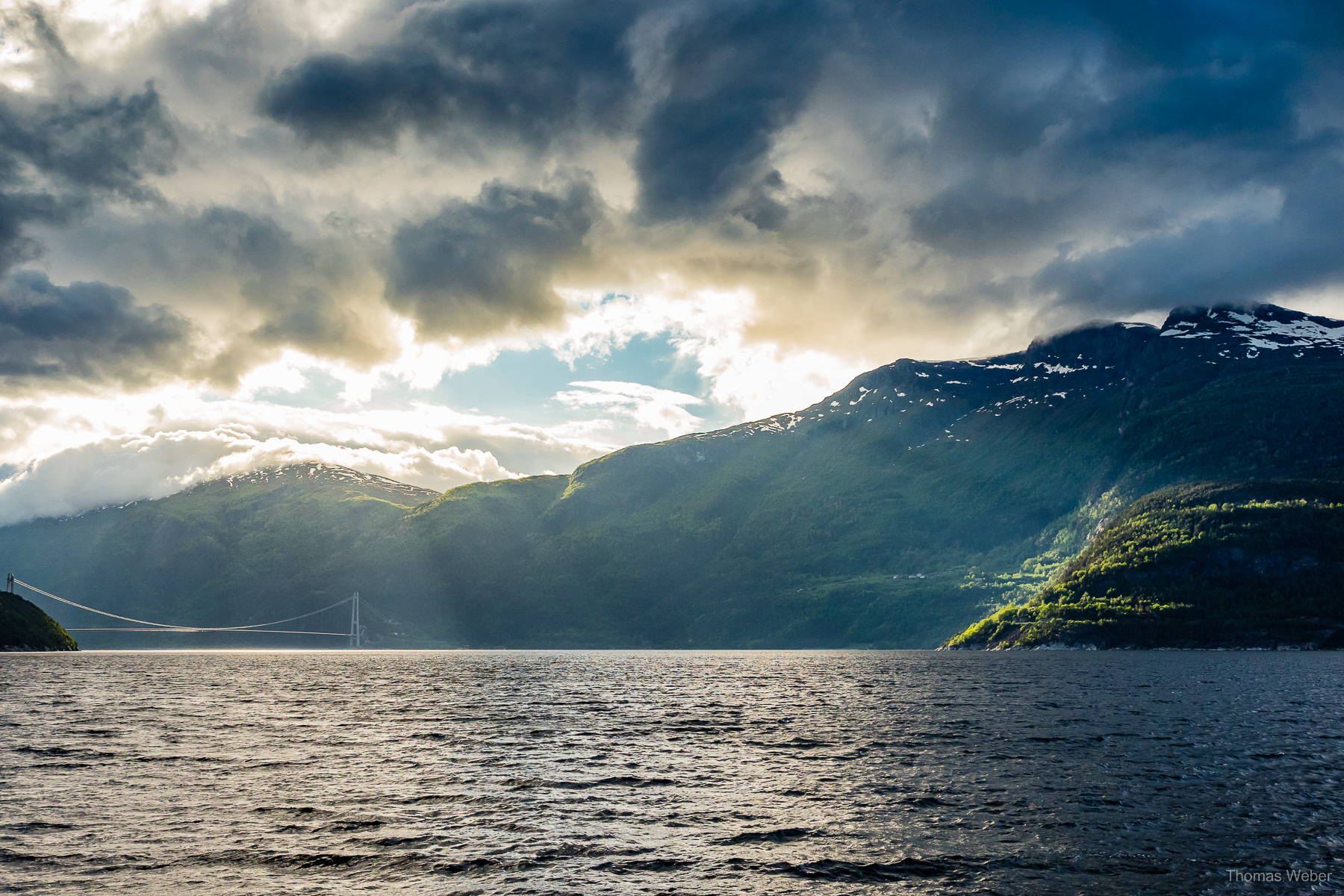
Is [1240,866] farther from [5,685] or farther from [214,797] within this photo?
[5,685]

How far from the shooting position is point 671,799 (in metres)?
38.6

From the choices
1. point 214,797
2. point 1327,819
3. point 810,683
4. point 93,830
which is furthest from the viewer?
point 810,683

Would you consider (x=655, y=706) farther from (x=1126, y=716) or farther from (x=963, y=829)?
(x=963, y=829)

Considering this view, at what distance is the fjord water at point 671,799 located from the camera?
26.6 m

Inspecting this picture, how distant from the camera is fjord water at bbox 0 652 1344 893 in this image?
26.6 metres

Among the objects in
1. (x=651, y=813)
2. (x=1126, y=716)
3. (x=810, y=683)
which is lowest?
(x=810, y=683)

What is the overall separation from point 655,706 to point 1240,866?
6914 cm

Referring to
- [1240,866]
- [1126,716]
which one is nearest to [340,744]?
[1240,866]

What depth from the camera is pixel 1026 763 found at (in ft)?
160

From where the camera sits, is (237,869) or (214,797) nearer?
(237,869)

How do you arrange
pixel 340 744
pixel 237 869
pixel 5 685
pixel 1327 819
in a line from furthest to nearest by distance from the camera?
pixel 5 685 < pixel 340 744 < pixel 1327 819 < pixel 237 869

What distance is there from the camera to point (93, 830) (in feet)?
104

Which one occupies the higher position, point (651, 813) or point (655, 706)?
point (651, 813)

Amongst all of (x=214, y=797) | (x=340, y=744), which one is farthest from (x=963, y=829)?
(x=340, y=744)
